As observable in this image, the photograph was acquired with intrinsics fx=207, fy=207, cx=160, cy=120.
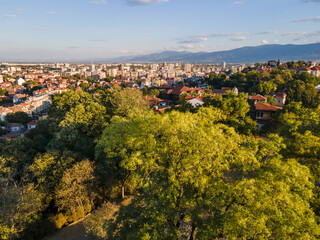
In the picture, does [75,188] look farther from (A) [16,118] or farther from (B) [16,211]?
(A) [16,118]

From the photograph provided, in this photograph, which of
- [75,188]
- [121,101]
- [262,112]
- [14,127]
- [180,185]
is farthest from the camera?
[14,127]

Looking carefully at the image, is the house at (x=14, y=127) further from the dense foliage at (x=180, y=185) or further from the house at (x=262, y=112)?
the house at (x=262, y=112)

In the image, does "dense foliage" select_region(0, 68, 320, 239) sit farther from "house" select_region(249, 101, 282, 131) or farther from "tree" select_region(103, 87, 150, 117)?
"house" select_region(249, 101, 282, 131)

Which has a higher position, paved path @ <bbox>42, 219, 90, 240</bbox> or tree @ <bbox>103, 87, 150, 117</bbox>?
tree @ <bbox>103, 87, 150, 117</bbox>

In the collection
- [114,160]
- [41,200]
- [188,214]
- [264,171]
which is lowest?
[41,200]

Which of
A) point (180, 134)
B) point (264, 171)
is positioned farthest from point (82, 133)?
point (264, 171)

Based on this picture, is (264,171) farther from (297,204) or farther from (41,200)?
(41,200)

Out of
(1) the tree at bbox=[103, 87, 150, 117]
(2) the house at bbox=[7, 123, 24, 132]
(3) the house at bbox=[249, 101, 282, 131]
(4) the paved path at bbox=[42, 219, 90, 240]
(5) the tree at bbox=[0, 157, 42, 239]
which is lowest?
(2) the house at bbox=[7, 123, 24, 132]

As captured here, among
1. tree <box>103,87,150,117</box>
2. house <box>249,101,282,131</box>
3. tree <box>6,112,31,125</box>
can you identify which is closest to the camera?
tree <box>103,87,150,117</box>

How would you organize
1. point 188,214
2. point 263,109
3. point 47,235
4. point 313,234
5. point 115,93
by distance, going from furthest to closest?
point 263,109
point 115,93
point 47,235
point 188,214
point 313,234

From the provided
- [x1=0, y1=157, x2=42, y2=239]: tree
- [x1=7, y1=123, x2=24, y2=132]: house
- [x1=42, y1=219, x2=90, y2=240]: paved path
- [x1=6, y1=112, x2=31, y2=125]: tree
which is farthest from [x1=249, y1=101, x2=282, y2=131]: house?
[x1=6, y1=112, x2=31, y2=125]: tree

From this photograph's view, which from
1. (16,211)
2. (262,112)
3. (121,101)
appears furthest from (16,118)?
(262,112)
